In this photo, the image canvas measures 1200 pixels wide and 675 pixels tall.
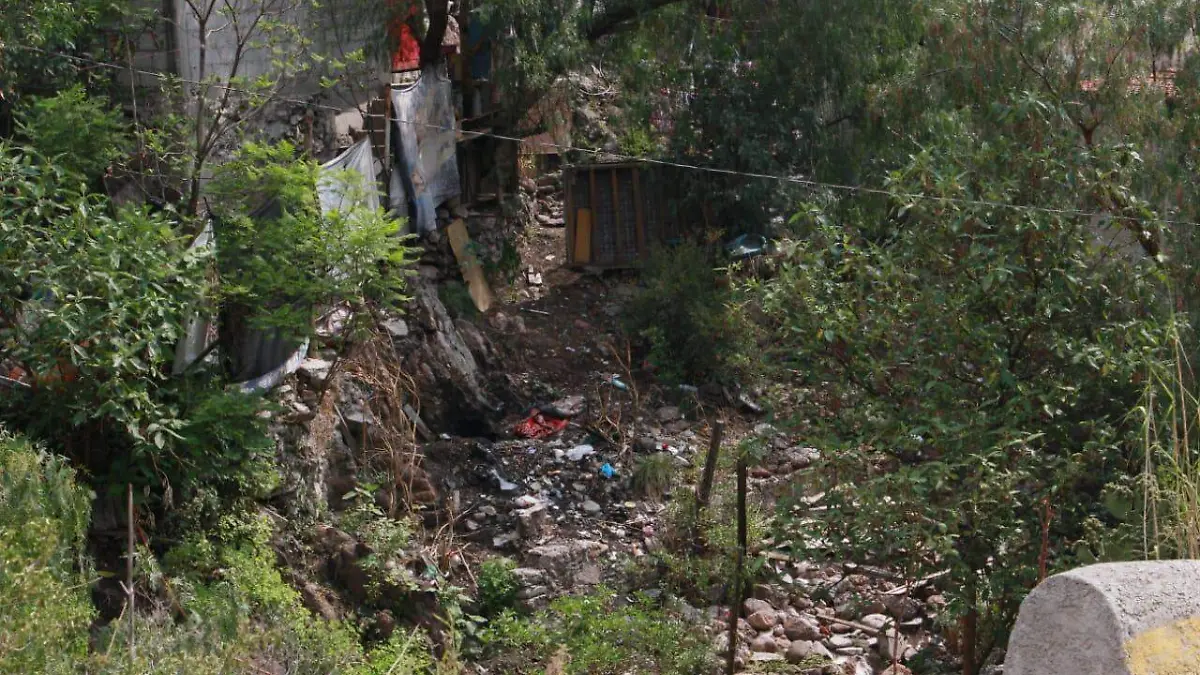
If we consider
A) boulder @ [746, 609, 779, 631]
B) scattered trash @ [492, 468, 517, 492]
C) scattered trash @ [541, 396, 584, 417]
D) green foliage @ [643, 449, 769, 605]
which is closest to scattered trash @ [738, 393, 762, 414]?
scattered trash @ [541, 396, 584, 417]

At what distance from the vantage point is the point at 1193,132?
9.26 metres

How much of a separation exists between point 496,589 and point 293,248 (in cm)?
279

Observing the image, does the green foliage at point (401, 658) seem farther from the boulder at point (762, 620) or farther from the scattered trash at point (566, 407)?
the scattered trash at point (566, 407)

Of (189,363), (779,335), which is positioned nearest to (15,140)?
(189,363)

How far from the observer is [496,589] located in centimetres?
897

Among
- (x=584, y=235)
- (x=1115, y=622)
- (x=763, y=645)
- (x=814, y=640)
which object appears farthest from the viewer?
(x=584, y=235)

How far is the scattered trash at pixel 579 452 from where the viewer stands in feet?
34.9

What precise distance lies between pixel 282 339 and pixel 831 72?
686 centimetres

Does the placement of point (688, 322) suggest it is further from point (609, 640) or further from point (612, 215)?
point (609, 640)

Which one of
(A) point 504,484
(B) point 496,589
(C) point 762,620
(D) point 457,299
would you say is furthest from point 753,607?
(D) point 457,299

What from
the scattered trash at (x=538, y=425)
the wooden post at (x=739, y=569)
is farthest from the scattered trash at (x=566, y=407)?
the wooden post at (x=739, y=569)

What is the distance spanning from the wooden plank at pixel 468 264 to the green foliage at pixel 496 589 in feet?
14.3

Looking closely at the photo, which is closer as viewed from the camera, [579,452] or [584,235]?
[579,452]

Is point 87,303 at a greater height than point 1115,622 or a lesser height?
greater
